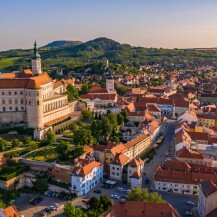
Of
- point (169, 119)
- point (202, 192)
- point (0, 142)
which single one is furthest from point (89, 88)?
point (202, 192)

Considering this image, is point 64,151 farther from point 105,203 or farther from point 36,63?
point 36,63

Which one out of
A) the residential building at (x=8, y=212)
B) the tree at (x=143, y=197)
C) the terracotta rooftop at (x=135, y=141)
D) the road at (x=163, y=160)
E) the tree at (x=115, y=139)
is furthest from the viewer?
the tree at (x=115, y=139)

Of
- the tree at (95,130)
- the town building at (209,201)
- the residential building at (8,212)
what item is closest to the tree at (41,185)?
the residential building at (8,212)

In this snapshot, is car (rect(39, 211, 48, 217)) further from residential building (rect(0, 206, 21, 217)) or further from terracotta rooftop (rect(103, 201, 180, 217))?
Result: terracotta rooftop (rect(103, 201, 180, 217))

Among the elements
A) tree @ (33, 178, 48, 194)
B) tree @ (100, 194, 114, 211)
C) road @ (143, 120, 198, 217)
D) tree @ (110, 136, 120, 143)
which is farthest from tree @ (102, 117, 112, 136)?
tree @ (100, 194, 114, 211)

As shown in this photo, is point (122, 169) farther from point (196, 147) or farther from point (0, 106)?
point (0, 106)

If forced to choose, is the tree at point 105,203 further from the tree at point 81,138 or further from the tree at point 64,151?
the tree at point 81,138

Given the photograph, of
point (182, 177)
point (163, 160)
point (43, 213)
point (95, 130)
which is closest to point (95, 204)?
point (43, 213)

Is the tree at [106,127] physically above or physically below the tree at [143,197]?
above
